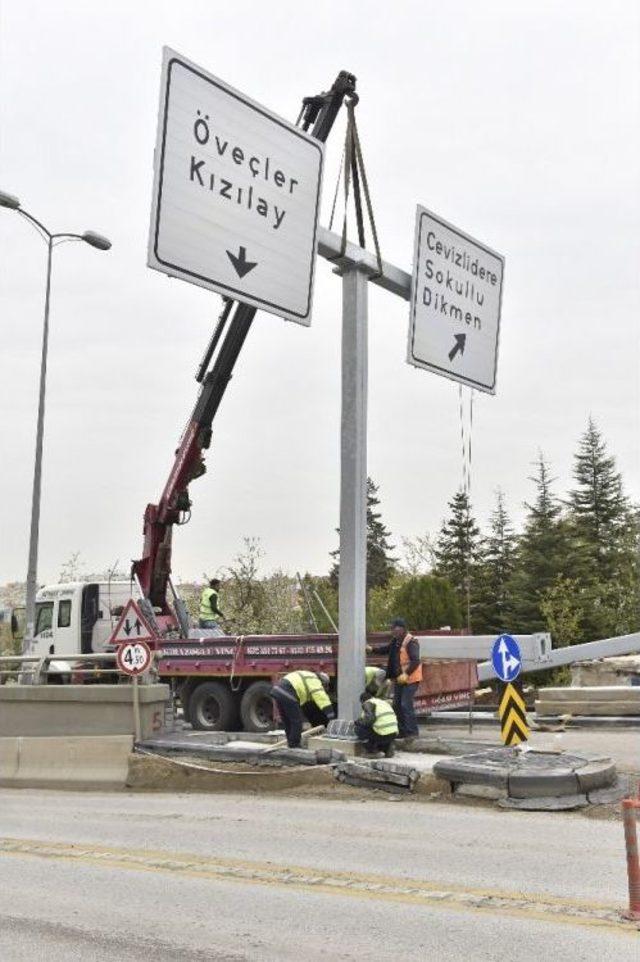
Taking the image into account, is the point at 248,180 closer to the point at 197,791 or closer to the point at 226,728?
the point at 197,791

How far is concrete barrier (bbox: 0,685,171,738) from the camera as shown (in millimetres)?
Answer: 13242

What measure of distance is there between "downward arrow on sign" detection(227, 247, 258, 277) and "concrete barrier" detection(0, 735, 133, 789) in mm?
6267

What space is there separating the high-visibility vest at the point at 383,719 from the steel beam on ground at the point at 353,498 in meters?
0.47

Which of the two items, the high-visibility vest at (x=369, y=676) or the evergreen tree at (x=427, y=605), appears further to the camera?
the evergreen tree at (x=427, y=605)

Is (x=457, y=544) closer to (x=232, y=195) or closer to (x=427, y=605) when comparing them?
(x=427, y=605)

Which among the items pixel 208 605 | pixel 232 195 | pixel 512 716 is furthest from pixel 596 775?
pixel 208 605

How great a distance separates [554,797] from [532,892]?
316 cm

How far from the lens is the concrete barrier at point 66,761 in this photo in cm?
1273

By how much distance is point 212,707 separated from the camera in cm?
1590

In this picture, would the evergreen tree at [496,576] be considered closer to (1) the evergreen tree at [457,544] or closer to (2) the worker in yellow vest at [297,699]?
(1) the evergreen tree at [457,544]

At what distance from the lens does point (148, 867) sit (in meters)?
7.71

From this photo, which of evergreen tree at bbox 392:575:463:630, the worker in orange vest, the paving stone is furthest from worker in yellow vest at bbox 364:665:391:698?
evergreen tree at bbox 392:575:463:630

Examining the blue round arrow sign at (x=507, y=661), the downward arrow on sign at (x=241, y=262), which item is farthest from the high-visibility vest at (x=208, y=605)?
the downward arrow on sign at (x=241, y=262)

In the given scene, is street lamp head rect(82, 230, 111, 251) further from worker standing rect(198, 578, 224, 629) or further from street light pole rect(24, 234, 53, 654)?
worker standing rect(198, 578, 224, 629)
